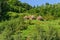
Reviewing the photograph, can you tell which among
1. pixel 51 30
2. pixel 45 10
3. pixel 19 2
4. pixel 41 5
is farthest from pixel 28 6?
pixel 51 30

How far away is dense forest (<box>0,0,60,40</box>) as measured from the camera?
14.8m

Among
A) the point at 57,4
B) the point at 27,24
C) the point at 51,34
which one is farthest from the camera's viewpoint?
the point at 57,4

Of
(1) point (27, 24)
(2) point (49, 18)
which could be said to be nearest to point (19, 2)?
(2) point (49, 18)

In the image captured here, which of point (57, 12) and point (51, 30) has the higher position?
point (51, 30)

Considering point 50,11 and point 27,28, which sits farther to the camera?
point 50,11

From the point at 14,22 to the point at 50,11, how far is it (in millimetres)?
9673

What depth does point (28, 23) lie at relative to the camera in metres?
23.2

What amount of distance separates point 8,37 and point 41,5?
18655 mm

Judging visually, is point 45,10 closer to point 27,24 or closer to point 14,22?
point 27,24

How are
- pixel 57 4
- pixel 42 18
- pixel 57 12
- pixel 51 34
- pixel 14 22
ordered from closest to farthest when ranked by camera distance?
pixel 51 34, pixel 14 22, pixel 42 18, pixel 57 12, pixel 57 4

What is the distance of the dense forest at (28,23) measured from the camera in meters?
14.8

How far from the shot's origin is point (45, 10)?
3050 cm

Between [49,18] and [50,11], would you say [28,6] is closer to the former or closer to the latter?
[50,11]

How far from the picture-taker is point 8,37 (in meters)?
14.8
